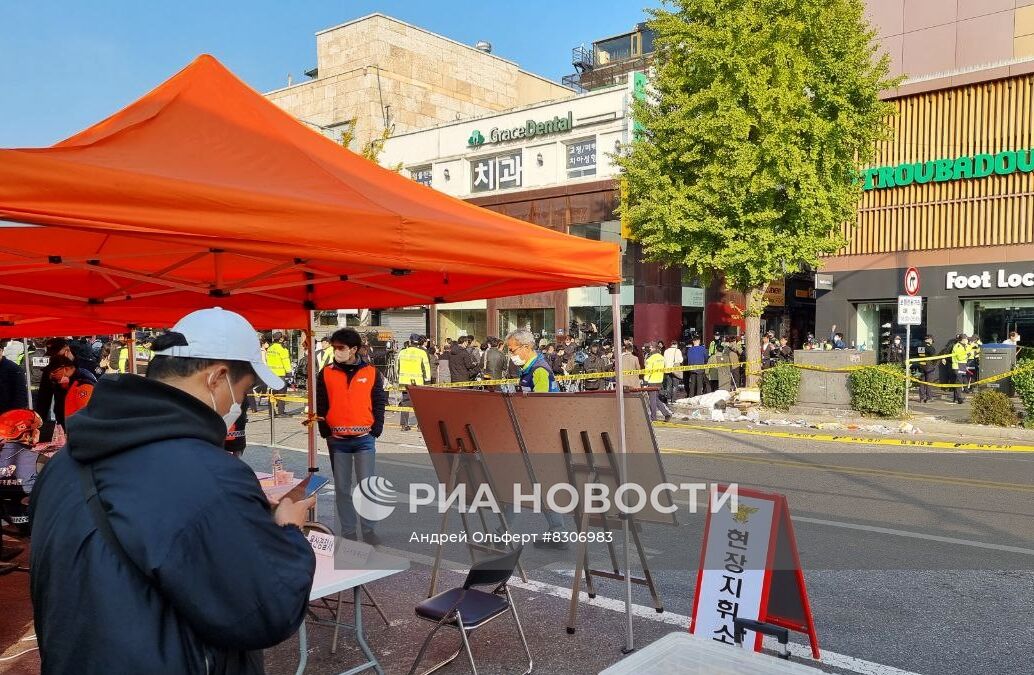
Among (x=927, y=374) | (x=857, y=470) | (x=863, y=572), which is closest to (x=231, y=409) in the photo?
(x=863, y=572)

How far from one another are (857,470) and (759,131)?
12.9 meters

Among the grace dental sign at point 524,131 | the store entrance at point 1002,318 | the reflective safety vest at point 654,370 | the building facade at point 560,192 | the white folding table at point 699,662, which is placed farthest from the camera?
the grace dental sign at point 524,131

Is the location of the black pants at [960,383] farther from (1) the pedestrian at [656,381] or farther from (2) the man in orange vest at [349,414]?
(2) the man in orange vest at [349,414]

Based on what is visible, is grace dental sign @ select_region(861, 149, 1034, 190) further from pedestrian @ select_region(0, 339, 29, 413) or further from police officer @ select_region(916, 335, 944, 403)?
pedestrian @ select_region(0, 339, 29, 413)

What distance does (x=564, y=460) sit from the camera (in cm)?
491

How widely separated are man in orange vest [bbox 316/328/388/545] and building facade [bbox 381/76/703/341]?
78.7 feet

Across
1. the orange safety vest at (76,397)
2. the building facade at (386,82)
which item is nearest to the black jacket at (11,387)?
the orange safety vest at (76,397)

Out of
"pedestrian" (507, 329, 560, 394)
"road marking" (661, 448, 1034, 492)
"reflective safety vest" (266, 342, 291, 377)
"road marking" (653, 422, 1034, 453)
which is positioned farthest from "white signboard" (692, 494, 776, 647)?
"reflective safety vest" (266, 342, 291, 377)

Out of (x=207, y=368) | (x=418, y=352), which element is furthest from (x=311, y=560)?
(x=418, y=352)

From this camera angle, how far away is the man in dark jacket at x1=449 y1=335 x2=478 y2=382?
19.5m

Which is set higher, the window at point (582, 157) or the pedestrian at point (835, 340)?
the window at point (582, 157)

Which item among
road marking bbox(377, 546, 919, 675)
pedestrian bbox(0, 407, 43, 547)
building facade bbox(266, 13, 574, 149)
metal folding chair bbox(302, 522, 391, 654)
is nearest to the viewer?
road marking bbox(377, 546, 919, 675)

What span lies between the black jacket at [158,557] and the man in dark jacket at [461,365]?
1759cm

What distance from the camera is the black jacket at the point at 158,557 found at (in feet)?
5.49
